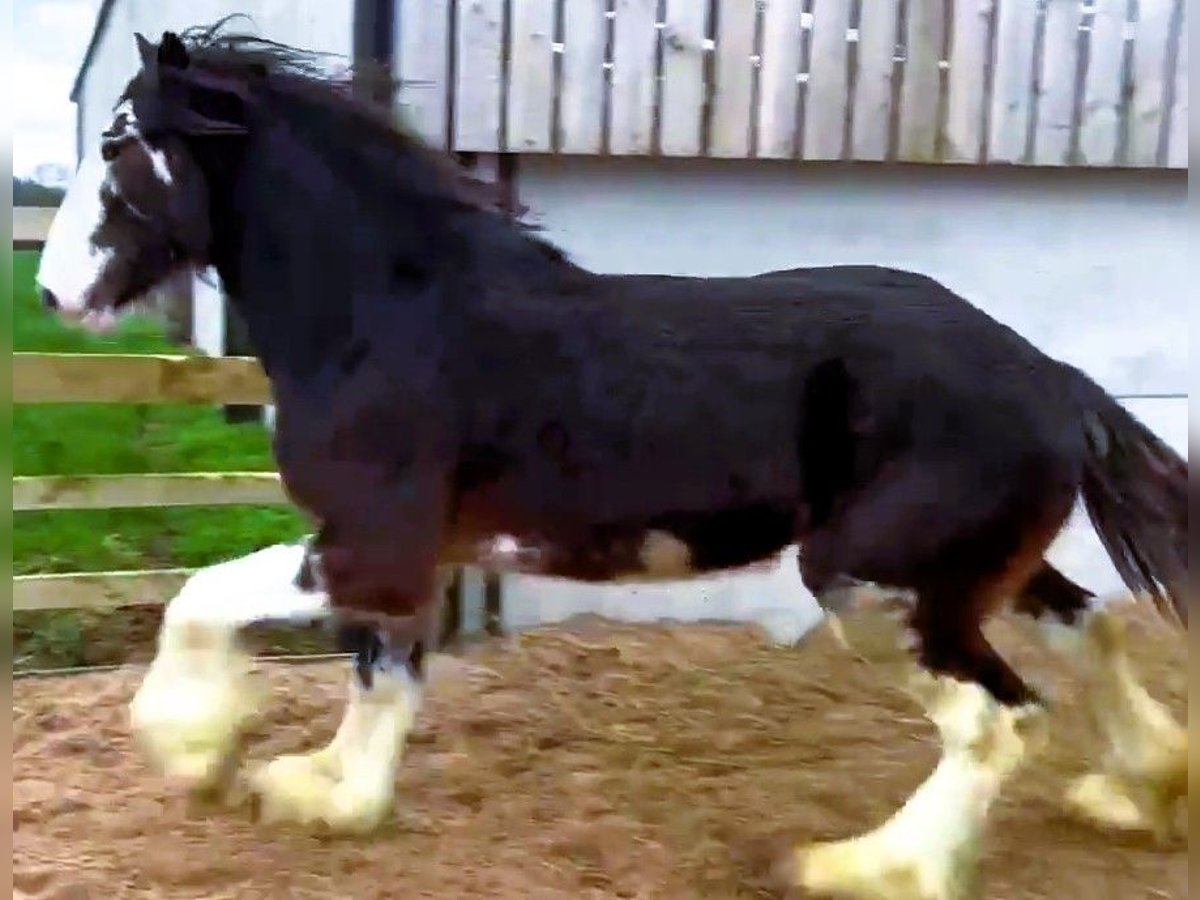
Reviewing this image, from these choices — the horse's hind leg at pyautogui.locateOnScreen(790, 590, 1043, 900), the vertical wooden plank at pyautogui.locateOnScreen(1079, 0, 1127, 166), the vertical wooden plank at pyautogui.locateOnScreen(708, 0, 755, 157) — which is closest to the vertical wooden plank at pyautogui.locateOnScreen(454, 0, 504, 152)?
the vertical wooden plank at pyautogui.locateOnScreen(708, 0, 755, 157)

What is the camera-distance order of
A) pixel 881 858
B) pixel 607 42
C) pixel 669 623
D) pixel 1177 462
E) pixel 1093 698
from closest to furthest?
pixel 881 858 → pixel 1177 462 → pixel 1093 698 → pixel 607 42 → pixel 669 623

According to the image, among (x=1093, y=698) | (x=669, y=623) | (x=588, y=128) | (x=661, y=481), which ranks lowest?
(x=669, y=623)

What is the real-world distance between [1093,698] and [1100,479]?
1.96 feet

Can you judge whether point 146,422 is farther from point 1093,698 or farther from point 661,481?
point 1093,698

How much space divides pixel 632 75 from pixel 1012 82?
49.3 inches

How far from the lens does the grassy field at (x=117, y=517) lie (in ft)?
13.8

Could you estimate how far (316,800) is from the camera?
9.61ft

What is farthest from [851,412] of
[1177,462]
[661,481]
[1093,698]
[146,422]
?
[146,422]

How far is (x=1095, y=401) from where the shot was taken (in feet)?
9.29

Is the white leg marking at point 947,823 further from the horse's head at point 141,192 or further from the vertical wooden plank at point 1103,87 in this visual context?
the vertical wooden plank at point 1103,87

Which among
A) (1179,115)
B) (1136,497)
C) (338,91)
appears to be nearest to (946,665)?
(1136,497)

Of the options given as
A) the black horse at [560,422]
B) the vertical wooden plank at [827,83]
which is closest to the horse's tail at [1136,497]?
the black horse at [560,422]

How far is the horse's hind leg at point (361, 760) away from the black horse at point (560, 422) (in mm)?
14

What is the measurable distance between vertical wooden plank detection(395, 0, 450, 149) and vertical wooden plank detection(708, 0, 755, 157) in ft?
2.69
